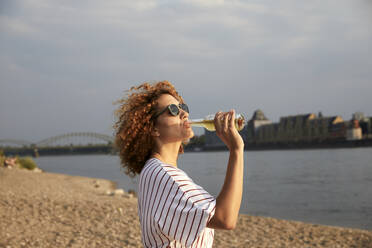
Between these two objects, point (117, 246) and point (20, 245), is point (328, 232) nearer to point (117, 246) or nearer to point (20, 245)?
point (117, 246)

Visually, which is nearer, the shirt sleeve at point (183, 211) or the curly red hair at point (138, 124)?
the shirt sleeve at point (183, 211)

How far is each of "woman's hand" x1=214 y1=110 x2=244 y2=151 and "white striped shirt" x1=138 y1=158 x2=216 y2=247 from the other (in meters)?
0.21

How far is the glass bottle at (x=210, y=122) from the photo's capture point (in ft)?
5.00

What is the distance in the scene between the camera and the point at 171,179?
1346 millimetres

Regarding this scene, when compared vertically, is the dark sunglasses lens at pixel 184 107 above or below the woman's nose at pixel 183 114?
above

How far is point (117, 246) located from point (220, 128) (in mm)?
4425

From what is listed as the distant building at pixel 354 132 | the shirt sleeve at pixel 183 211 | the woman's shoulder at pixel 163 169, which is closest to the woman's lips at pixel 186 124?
the woman's shoulder at pixel 163 169

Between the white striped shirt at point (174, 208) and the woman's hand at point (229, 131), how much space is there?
210 millimetres

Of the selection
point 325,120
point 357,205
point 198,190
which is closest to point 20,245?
point 198,190

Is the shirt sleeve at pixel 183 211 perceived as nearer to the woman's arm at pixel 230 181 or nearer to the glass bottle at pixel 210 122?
the woman's arm at pixel 230 181

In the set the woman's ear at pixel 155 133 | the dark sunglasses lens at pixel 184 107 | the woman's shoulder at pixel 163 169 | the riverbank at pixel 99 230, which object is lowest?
the riverbank at pixel 99 230

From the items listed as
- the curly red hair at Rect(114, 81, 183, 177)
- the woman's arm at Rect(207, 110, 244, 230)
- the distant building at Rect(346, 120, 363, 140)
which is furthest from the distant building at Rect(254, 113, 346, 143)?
the woman's arm at Rect(207, 110, 244, 230)

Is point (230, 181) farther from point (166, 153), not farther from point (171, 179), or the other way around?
point (166, 153)

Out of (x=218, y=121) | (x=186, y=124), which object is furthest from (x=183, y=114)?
(x=218, y=121)
